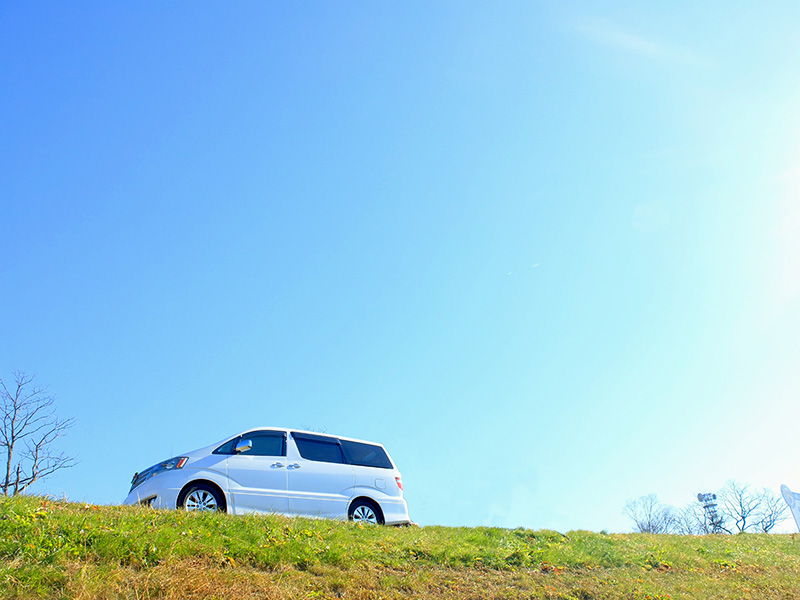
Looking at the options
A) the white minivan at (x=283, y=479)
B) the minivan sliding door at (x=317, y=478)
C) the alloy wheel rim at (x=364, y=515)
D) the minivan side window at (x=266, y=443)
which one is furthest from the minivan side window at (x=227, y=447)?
the alloy wheel rim at (x=364, y=515)

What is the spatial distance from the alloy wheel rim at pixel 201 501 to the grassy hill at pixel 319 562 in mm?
1897

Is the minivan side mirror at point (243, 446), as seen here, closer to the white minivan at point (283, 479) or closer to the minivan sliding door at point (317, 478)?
the white minivan at point (283, 479)

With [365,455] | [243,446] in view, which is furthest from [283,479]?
[365,455]

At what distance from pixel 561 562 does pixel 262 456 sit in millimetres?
6563

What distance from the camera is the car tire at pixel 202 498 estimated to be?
1120cm

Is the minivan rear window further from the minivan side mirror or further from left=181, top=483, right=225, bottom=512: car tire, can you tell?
left=181, top=483, right=225, bottom=512: car tire

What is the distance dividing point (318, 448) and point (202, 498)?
9.52ft

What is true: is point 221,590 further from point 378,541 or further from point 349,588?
point 378,541

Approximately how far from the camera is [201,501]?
1134 cm

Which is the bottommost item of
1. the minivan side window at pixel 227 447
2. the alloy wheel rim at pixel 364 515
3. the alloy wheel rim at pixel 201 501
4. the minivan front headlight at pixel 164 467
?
the alloy wheel rim at pixel 364 515

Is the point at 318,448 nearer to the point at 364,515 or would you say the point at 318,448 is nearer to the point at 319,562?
the point at 364,515

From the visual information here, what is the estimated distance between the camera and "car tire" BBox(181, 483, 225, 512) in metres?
11.2

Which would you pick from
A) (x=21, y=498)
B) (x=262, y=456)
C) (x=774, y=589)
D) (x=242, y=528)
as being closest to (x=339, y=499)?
(x=262, y=456)

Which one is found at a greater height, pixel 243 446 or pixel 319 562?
pixel 243 446
